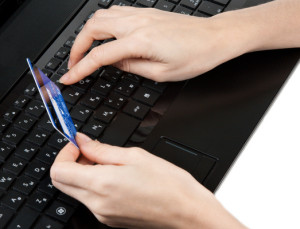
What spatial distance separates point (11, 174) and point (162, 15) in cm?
38

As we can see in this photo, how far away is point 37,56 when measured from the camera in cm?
104

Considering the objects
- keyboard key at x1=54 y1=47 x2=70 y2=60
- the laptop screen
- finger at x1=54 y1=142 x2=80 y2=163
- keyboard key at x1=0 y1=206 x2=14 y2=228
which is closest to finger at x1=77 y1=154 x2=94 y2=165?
finger at x1=54 y1=142 x2=80 y2=163

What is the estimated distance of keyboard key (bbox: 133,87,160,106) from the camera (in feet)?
3.24

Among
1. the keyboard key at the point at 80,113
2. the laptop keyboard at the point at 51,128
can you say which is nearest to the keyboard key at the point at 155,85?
the laptop keyboard at the point at 51,128

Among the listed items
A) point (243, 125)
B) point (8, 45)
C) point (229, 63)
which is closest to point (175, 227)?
point (243, 125)

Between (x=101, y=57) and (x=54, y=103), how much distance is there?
167 millimetres

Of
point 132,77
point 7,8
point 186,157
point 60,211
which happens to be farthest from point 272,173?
point 7,8


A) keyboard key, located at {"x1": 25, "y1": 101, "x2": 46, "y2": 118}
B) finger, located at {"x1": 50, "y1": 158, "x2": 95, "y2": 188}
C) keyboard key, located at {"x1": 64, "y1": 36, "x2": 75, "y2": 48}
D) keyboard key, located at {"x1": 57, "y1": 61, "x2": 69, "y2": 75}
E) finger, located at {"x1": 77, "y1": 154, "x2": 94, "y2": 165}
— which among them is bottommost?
finger, located at {"x1": 50, "y1": 158, "x2": 95, "y2": 188}

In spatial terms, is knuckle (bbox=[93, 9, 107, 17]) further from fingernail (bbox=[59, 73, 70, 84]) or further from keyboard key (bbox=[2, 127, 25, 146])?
keyboard key (bbox=[2, 127, 25, 146])

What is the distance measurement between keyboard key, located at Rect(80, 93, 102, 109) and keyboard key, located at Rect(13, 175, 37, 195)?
16cm

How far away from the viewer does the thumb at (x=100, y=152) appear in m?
0.82

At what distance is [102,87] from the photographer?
1000 mm

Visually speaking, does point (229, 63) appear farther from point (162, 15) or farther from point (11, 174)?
point (11, 174)

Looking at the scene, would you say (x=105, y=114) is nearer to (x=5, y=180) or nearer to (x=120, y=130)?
(x=120, y=130)
